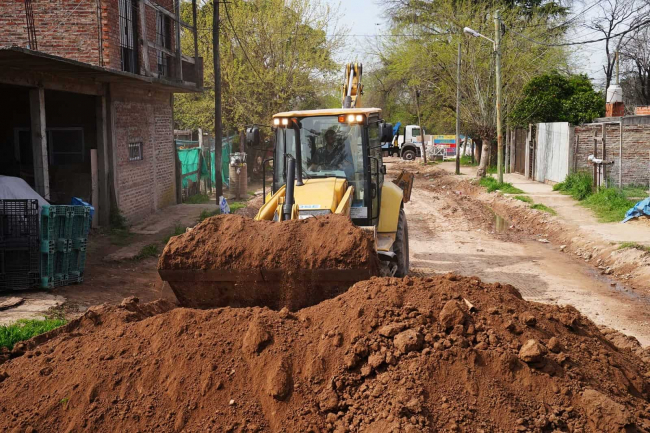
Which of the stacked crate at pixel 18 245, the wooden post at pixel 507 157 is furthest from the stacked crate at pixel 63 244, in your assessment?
the wooden post at pixel 507 157

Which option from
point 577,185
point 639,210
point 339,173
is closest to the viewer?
point 339,173

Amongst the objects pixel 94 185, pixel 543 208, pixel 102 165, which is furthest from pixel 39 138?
pixel 543 208

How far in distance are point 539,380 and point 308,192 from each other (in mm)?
4625

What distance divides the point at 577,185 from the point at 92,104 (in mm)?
14930

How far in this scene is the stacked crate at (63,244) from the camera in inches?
383

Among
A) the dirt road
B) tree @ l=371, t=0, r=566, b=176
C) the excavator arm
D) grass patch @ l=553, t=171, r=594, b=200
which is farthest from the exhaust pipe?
tree @ l=371, t=0, r=566, b=176

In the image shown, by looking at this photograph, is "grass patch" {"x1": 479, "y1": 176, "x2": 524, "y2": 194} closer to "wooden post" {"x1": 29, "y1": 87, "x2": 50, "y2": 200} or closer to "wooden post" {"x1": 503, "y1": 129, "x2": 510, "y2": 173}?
"wooden post" {"x1": 503, "y1": 129, "x2": 510, "y2": 173}

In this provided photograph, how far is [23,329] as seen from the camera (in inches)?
294

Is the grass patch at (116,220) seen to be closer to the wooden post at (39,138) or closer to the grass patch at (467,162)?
the wooden post at (39,138)

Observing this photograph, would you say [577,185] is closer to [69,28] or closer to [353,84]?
[353,84]

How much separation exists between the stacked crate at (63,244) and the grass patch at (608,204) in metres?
12.4

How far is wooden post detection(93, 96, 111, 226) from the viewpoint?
50.4ft

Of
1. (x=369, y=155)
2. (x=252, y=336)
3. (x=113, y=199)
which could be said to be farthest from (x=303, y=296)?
(x=113, y=199)

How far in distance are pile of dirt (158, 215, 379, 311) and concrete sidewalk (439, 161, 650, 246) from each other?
837cm
